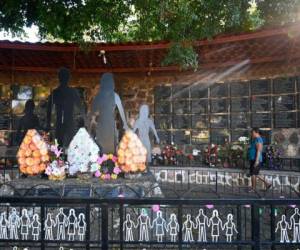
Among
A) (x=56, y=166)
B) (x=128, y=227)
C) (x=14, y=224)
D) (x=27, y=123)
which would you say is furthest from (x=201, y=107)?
(x=14, y=224)

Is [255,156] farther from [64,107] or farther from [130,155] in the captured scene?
[64,107]

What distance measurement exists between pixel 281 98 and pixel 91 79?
5.49 m

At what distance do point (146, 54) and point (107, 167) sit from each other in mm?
4853

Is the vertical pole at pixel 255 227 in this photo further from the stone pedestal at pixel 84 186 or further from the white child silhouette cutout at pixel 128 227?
the stone pedestal at pixel 84 186

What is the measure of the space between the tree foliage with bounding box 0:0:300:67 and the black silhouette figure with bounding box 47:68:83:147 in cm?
141

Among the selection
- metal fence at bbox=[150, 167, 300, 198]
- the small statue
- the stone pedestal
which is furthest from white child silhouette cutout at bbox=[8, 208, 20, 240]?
the small statue

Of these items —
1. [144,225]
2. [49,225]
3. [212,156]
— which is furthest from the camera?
[212,156]

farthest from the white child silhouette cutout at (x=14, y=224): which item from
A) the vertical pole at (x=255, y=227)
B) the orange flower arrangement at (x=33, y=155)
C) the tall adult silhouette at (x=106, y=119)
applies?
the tall adult silhouette at (x=106, y=119)

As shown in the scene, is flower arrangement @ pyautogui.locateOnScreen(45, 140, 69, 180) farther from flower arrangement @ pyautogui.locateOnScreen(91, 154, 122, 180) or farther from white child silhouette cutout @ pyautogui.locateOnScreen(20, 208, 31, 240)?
white child silhouette cutout @ pyautogui.locateOnScreen(20, 208, 31, 240)

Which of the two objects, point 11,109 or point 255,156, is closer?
point 255,156

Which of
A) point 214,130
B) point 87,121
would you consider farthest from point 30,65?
point 214,130

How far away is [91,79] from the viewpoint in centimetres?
1243

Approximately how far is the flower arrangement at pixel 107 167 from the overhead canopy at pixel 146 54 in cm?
392

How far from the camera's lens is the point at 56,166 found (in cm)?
658
